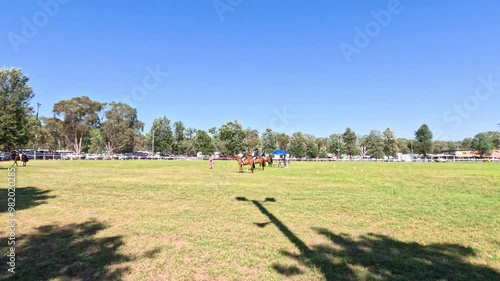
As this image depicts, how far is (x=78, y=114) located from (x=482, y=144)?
14657 centimetres

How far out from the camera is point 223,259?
5023 mm

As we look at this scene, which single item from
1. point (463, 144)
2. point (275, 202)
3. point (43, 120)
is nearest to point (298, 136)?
point (43, 120)

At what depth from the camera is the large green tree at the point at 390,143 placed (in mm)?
119562

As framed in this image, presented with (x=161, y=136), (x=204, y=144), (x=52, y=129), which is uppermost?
(x=52, y=129)

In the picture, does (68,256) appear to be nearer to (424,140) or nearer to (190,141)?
(190,141)

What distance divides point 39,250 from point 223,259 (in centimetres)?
345

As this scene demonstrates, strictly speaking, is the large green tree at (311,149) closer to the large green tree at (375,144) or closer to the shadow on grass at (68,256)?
the large green tree at (375,144)

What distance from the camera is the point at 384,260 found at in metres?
5.01

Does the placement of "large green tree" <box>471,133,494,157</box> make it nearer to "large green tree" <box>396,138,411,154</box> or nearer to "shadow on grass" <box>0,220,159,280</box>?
"large green tree" <box>396,138,411,154</box>

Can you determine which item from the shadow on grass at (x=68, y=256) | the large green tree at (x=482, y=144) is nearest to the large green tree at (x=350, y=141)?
the large green tree at (x=482, y=144)

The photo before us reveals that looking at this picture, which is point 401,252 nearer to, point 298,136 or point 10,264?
point 10,264

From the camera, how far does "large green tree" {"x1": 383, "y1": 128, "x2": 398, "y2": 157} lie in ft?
392

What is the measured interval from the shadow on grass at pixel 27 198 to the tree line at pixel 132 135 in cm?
4441

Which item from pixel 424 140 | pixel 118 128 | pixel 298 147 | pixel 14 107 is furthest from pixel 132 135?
pixel 424 140
